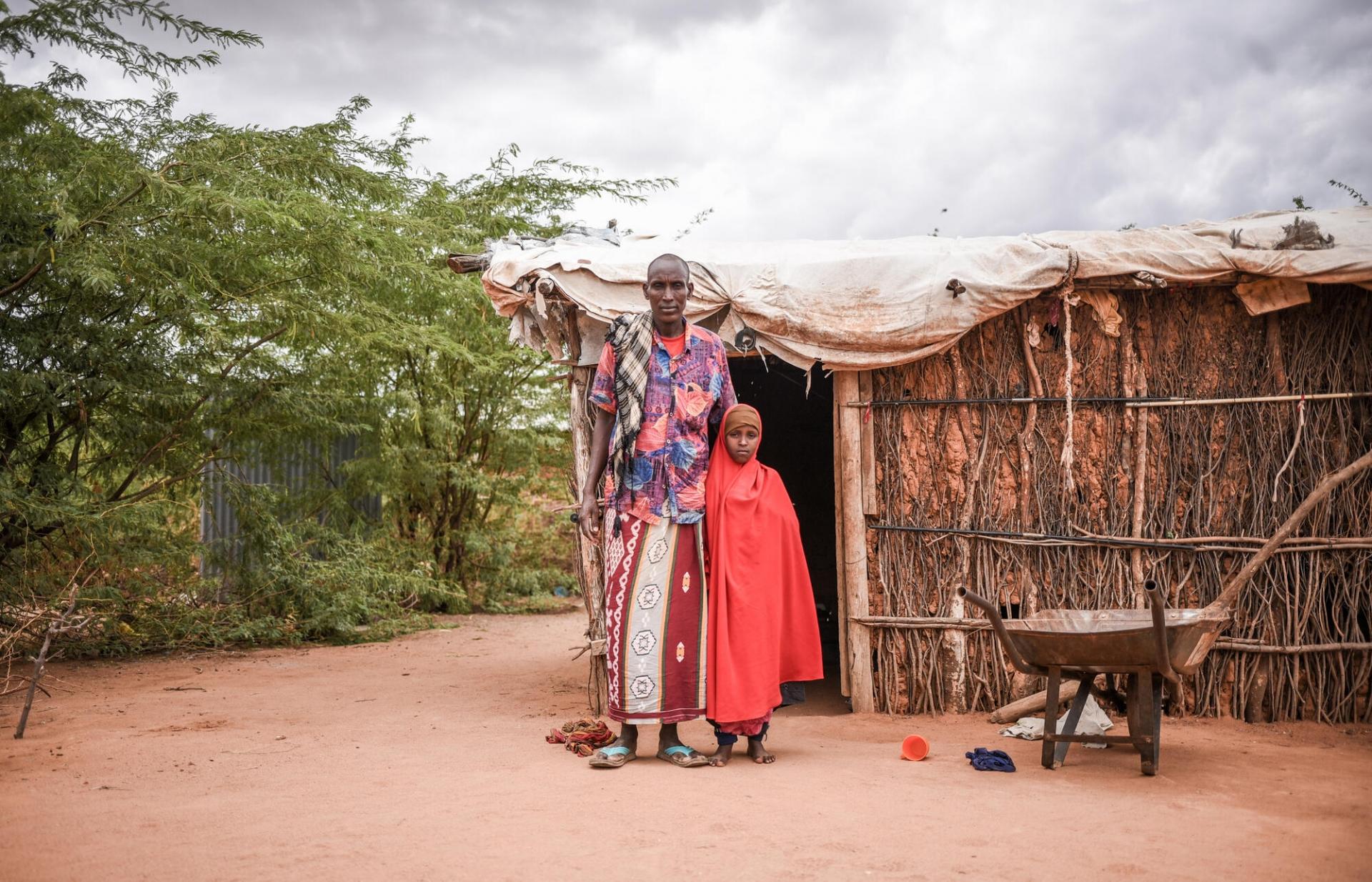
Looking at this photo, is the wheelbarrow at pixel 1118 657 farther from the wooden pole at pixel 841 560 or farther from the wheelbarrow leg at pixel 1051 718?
the wooden pole at pixel 841 560

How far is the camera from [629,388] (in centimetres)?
421

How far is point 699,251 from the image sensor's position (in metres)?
5.46

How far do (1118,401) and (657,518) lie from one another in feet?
8.15

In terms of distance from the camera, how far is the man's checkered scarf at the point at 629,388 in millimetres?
4199

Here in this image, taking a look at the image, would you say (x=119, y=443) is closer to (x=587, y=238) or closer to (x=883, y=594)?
(x=587, y=238)

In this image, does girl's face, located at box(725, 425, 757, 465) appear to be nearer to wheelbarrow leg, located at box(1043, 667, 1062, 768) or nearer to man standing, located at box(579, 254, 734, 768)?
man standing, located at box(579, 254, 734, 768)

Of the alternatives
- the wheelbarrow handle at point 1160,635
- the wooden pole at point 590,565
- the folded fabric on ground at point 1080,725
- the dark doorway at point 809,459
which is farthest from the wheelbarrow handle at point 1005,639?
the dark doorway at point 809,459

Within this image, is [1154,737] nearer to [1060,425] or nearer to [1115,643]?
[1115,643]

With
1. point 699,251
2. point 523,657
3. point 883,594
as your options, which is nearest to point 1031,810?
point 883,594

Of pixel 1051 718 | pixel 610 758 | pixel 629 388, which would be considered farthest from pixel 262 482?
pixel 1051 718

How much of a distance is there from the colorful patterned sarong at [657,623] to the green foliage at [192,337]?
2933mm

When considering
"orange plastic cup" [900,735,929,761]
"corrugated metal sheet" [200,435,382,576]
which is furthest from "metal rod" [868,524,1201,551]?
"corrugated metal sheet" [200,435,382,576]

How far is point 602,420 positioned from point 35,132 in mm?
4076

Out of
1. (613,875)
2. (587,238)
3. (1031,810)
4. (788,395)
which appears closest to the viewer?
(613,875)
